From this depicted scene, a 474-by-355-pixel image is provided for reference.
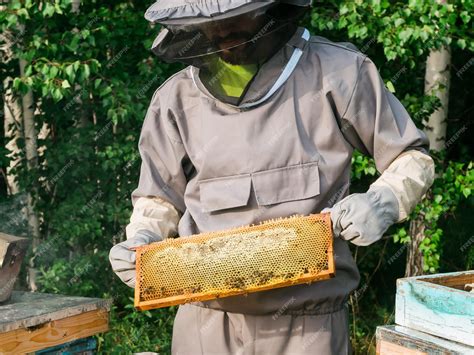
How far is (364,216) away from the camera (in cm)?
248

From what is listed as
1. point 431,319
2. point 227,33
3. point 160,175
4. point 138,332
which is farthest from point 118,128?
point 431,319

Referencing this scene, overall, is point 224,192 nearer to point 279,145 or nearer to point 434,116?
point 279,145

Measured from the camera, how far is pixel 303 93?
105 inches

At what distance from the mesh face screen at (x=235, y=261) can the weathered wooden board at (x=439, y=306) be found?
48 centimetres

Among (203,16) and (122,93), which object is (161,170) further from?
(122,93)

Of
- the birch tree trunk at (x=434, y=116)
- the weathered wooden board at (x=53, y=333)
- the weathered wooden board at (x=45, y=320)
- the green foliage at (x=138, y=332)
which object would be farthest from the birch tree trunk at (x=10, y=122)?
the birch tree trunk at (x=434, y=116)

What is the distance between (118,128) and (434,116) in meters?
2.19

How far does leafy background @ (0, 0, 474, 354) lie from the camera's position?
4.78 meters

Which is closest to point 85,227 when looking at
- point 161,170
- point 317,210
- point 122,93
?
point 122,93

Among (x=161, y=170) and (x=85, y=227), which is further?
(x=85, y=227)

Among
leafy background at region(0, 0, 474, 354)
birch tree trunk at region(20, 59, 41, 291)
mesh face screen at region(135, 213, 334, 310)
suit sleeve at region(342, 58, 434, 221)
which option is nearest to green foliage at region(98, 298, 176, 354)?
leafy background at region(0, 0, 474, 354)

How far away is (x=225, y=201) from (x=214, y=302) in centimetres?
35

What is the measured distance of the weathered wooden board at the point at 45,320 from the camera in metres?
3.45

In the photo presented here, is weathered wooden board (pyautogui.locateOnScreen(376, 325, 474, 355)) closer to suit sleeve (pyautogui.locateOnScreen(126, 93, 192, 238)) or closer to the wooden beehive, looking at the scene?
the wooden beehive
